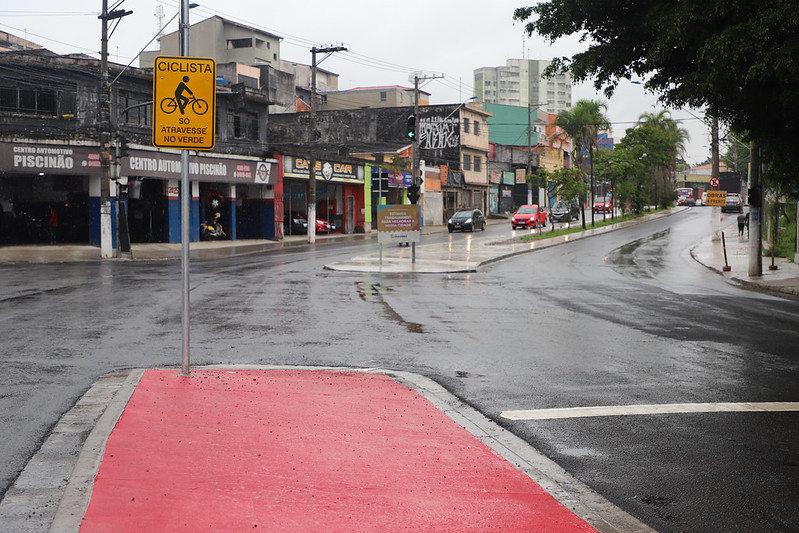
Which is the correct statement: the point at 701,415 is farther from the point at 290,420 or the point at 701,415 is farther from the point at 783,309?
the point at 783,309

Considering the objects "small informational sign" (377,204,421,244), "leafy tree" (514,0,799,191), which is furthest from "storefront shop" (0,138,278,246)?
"leafy tree" (514,0,799,191)

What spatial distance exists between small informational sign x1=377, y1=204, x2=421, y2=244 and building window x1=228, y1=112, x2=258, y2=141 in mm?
23956

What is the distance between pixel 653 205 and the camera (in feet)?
317

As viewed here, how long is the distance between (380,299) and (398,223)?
10999mm

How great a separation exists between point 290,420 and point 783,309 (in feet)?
42.8

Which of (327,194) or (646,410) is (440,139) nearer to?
(327,194)

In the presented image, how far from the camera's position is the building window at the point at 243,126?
161 feet

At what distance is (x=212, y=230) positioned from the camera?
44812 millimetres

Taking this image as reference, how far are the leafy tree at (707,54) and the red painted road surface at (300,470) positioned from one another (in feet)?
28.9

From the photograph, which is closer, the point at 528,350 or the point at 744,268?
the point at 528,350

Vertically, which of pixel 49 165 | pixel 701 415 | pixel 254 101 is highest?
pixel 254 101

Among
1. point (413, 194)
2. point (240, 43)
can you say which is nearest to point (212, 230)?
point (413, 194)

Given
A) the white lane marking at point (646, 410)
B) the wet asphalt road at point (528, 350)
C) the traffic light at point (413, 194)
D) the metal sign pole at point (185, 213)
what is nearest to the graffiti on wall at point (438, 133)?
the traffic light at point (413, 194)

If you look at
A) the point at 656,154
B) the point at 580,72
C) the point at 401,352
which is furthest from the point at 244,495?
the point at 656,154
